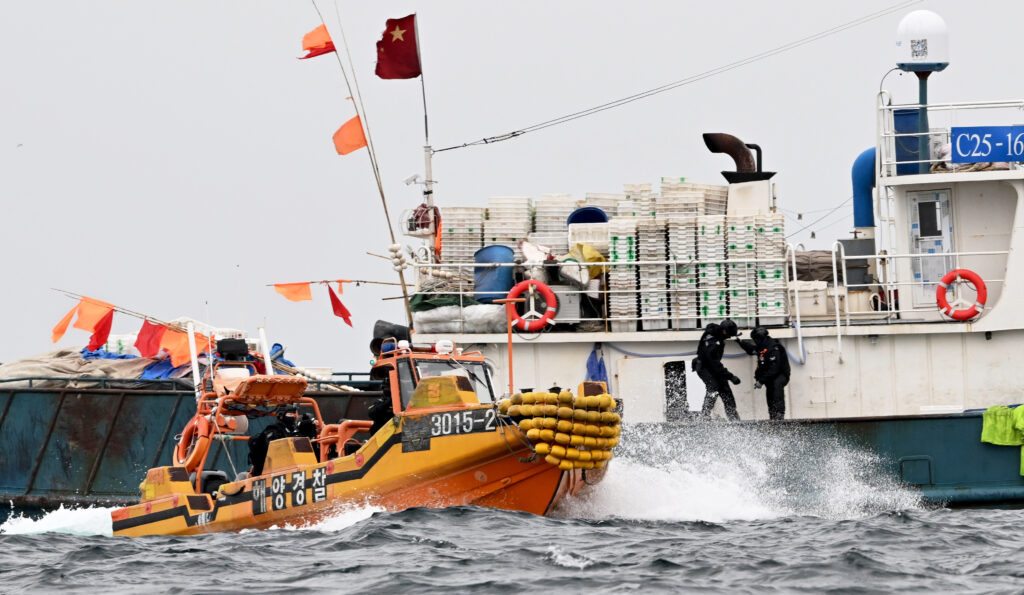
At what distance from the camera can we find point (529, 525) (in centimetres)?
1470

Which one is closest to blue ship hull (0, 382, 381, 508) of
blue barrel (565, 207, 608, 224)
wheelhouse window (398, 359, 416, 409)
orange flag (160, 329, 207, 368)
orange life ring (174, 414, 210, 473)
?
orange flag (160, 329, 207, 368)

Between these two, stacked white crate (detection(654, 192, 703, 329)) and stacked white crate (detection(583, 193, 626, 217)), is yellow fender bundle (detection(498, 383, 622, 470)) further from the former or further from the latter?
stacked white crate (detection(583, 193, 626, 217))

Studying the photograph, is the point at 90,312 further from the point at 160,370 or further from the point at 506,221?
the point at 506,221

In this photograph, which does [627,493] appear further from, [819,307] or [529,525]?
[819,307]

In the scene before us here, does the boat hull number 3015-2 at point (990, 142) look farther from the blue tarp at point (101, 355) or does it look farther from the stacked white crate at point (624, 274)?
the blue tarp at point (101, 355)

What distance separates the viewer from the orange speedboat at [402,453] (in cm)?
1488

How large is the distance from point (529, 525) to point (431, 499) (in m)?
1.17

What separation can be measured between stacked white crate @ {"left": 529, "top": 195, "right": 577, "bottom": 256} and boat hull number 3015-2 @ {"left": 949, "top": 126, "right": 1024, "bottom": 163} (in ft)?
17.7

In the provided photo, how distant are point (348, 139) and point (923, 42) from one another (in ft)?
27.8

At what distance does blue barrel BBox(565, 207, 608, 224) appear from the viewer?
21.8 metres

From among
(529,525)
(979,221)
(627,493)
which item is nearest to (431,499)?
(529,525)

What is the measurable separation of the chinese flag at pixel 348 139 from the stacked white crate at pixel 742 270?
6181 mm

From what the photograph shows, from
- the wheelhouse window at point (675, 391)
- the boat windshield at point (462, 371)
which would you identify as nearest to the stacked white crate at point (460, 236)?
the wheelhouse window at point (675, 391)

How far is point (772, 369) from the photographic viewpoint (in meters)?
19.5
